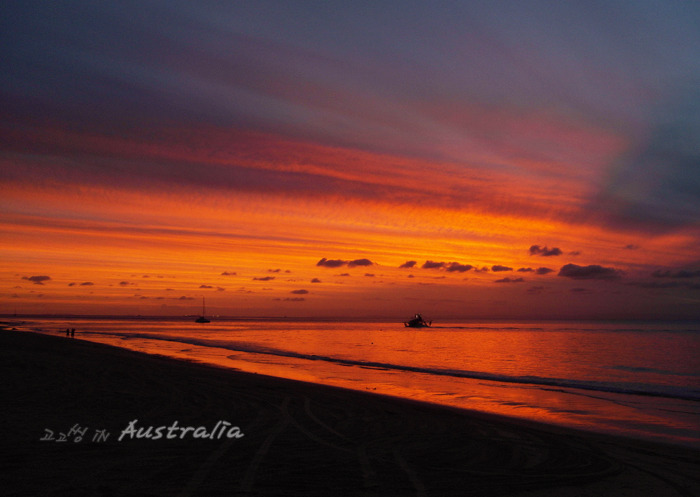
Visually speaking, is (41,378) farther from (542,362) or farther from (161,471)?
(542,362)

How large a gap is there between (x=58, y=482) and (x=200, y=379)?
13.7m

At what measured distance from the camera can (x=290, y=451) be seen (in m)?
9.04

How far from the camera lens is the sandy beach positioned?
7031 millimetres

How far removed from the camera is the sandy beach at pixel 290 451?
7.03 meters

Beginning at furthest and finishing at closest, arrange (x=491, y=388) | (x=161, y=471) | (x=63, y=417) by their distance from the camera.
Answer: (x=491, y=388), (x=63, y=417), (x=161, y=471)

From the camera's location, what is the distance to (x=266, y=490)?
6711mm

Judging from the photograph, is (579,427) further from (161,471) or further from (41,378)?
(41,378)

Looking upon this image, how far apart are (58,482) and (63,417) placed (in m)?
5.02

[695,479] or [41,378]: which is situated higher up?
[41,378]

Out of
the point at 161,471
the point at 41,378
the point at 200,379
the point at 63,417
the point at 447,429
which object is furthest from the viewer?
the point at 200,379

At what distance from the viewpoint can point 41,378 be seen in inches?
665

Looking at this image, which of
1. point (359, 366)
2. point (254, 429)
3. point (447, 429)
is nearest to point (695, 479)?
point (447, 429)

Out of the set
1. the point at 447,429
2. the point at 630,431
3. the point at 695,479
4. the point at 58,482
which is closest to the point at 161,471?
the point at 58,482

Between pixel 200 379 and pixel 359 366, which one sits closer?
pixel 200 379
